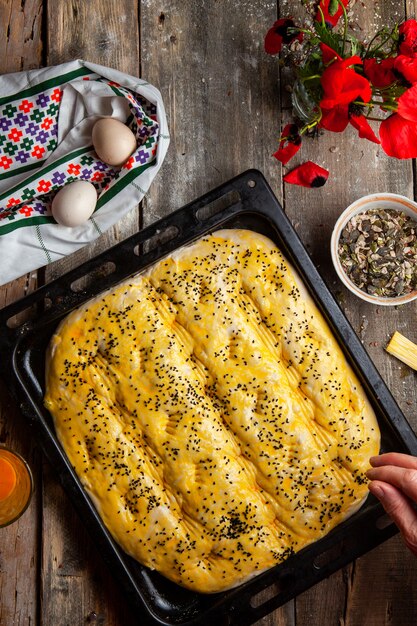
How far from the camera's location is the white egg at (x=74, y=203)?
5.63 ft

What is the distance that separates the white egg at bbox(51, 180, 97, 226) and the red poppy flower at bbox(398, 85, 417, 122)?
77cm

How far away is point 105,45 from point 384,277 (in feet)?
3.19

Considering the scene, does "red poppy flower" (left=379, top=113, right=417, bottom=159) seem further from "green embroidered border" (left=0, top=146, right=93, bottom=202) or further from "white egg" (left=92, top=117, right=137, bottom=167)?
"green embroidered border" (left=0, top=146, right=93, bottom=202)

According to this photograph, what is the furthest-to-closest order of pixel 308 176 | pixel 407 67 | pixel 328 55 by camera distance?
pixel 308 176
pixel 328 55
pixel 407 67

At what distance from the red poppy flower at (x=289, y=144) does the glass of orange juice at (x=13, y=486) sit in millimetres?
1013

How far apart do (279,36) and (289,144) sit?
0.88ft

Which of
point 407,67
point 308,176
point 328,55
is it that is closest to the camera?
point 407,67

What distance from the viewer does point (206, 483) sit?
168cm

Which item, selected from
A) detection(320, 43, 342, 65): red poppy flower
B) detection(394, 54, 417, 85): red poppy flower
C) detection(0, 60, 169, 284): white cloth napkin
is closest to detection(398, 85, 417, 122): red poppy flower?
detection(394, 54, 417, 85): red poppy flower

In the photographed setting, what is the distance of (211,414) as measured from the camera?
1.70 meters

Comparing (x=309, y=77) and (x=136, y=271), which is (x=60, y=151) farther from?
(x=309, y=77)

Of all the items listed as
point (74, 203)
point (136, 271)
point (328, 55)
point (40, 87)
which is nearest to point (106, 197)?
point (74, 203)

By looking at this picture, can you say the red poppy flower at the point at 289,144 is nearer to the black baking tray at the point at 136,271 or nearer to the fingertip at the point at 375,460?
the black baking tray at the point at 136,271

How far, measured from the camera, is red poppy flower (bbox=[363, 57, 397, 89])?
62.6 inches
